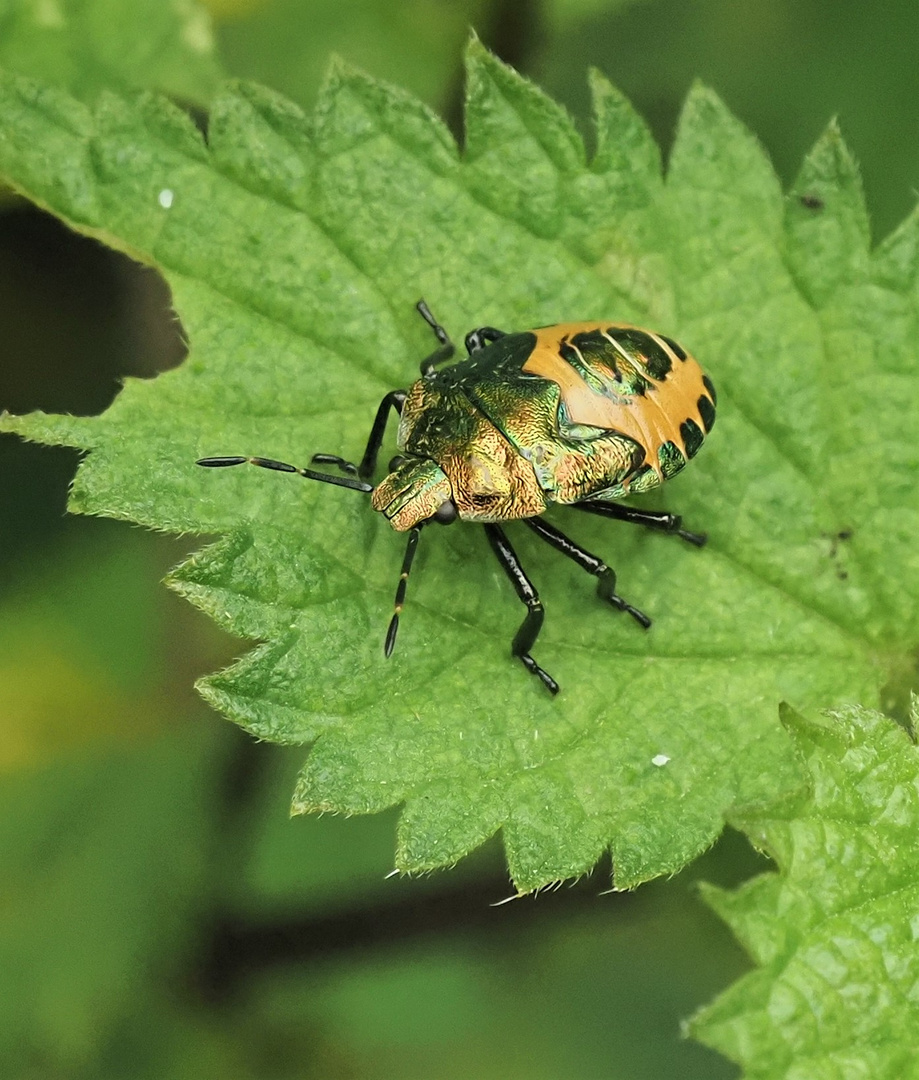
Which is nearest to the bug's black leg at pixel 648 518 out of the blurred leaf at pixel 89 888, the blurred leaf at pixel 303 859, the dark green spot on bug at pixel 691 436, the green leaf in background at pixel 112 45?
the dark green spot on bug at pixel 691 436

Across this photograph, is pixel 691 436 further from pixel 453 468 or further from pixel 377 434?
pixel 377 434

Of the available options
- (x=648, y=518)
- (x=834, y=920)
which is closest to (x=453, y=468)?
(x=648, y=518)

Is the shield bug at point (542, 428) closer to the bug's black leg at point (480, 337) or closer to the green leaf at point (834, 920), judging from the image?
the bug's black leg at point (480, 337)

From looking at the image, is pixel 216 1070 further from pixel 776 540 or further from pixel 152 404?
pixel 776 540

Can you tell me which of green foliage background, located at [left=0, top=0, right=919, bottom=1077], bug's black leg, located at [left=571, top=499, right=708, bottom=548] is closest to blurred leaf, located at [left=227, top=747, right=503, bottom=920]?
green foliage background, located at [left=0, top=0, right=919, bottom=1077]

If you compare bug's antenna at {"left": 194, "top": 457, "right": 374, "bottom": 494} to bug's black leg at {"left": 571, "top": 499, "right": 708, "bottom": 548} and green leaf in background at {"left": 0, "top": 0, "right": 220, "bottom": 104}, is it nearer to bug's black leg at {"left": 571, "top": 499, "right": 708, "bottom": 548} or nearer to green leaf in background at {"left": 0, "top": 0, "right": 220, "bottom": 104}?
bug's black leg at {"left": 571, "top": 499, "right": 708, "bottom": 548}
